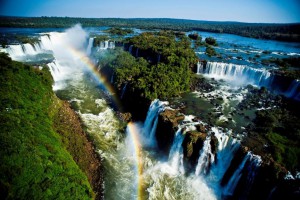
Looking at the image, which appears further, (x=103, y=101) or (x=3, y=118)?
(x=103, y=101)

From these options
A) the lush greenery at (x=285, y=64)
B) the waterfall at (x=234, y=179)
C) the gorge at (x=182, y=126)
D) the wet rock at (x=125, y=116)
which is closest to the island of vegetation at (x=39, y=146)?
the gorge at (x=182, y=126)

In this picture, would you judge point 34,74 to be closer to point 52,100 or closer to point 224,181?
point 52,100

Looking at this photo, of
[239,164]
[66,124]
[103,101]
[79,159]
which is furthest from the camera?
[103,101]

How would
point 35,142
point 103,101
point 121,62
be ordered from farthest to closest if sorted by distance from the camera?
1. point 121,62
2. point 103,101
3. point 35,142

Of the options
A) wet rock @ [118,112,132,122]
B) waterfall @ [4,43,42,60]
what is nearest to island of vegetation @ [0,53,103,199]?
wet rock @ [118,112,132,122]

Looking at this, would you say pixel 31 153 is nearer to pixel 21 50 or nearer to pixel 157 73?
pixel 157 73

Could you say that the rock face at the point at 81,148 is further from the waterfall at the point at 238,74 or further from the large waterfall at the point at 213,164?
the waterfall at the point at 238,74

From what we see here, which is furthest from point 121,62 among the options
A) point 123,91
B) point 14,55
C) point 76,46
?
point 76,46
